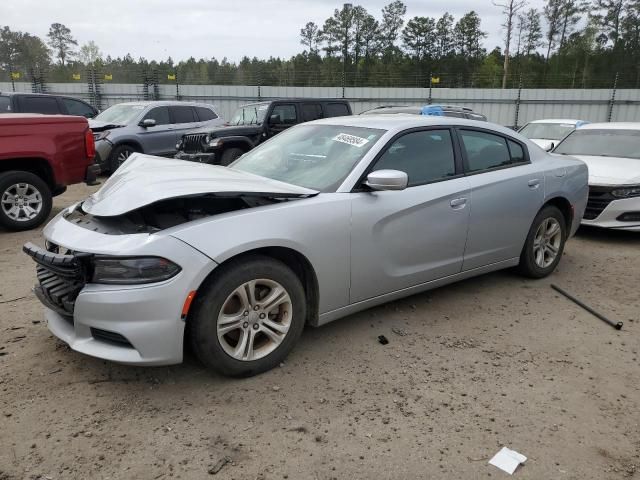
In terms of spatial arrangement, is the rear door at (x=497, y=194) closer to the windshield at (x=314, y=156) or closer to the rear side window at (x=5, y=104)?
the windshield at (x=314, y=156)

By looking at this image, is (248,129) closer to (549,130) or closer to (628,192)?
(628,192)

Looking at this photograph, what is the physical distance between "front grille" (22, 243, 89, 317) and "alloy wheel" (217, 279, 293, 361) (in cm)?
83

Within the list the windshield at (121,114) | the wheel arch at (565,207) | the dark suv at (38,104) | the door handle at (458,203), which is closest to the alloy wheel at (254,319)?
the door handle at (458,203)

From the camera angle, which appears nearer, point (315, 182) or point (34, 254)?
point (34, 254)

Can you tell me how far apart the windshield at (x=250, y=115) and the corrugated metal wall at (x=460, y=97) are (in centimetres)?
1115

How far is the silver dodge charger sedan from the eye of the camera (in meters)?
2.73

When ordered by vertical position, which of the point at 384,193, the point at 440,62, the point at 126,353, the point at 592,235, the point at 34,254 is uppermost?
the point at 440,62

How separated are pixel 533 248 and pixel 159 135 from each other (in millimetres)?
9210

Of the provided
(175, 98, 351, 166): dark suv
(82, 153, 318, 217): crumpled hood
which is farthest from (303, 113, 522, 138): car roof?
(175, 98, 351, 166): dark suv

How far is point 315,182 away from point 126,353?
169 centimetres

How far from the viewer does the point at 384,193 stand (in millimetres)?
3582

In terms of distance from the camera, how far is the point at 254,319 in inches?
120

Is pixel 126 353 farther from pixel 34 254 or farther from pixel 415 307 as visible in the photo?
pixel 415 307

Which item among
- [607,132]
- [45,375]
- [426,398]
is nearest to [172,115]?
[607,132]
